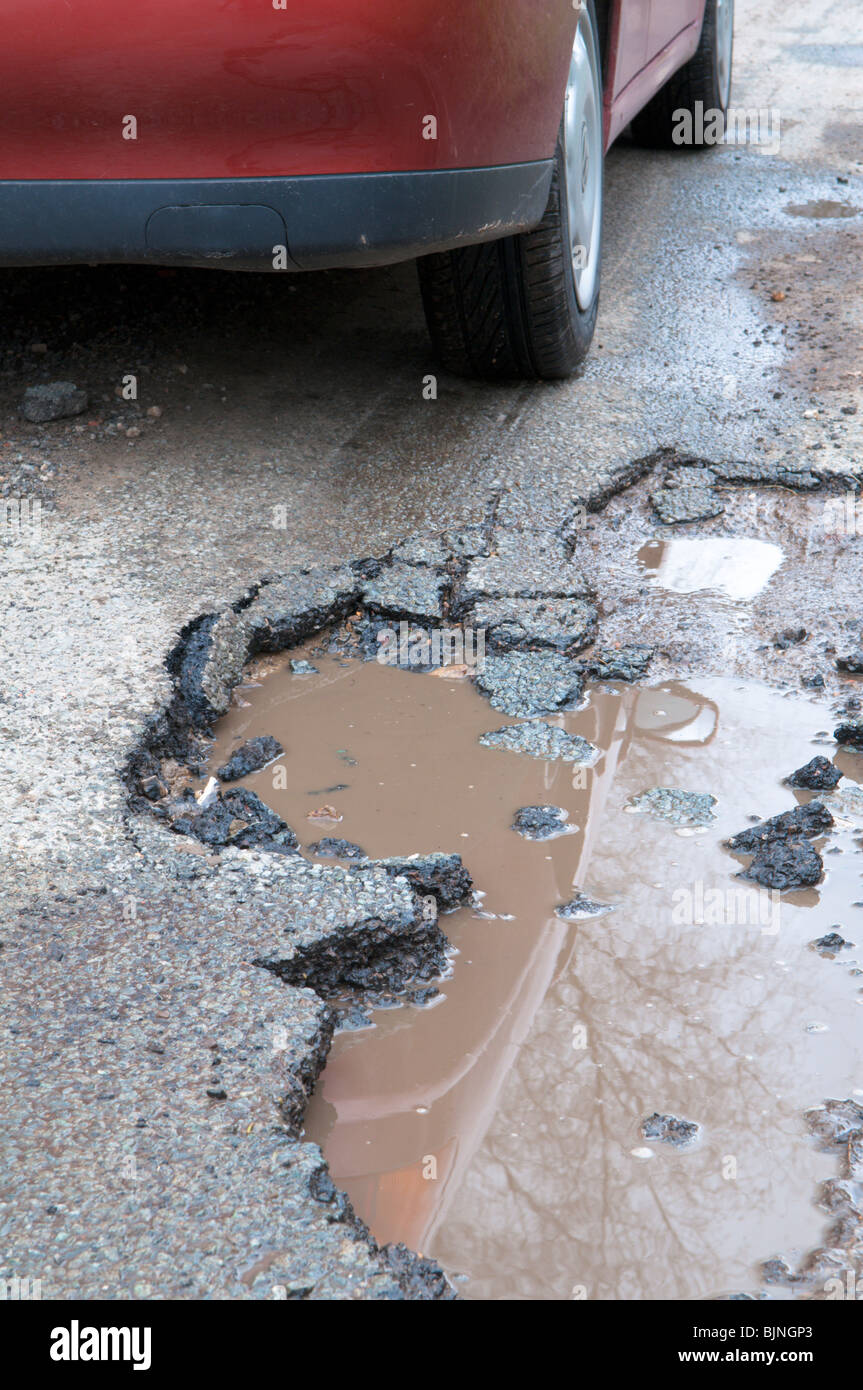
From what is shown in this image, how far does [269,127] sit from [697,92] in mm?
4468

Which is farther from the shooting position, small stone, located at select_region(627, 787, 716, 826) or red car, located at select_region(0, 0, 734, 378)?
red car, located at select_region(0, 0, 734, 378)

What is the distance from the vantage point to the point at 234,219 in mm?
2453

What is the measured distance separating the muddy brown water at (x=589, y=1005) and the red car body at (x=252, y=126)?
0.95m

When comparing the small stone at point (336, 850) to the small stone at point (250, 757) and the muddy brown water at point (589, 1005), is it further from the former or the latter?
the small stone at point (250, 757)

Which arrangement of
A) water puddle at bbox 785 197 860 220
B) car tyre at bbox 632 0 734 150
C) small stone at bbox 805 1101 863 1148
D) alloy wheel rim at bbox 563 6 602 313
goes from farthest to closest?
car tyre at bbox 632 0 734 150 → water puddle at bbox 785 197 860 220 → alloy wheel rim at bbox 563 6 602 313 → small stone at bbox 805 1101 863 1148

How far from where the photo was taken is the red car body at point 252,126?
7.45 feet

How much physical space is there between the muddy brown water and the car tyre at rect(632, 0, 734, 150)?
4622 millimetres

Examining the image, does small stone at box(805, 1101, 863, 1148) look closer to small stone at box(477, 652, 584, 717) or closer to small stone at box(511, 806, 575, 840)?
small stone at box(511, 806, 575, 840)

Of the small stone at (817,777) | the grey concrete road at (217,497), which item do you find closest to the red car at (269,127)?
the grey concrete road at (217,497)

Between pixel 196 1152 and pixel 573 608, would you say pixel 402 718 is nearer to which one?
pixel 573 608

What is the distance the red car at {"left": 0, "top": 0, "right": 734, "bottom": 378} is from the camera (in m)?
2.27

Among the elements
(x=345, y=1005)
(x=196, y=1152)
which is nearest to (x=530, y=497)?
(x=345, y=1005)

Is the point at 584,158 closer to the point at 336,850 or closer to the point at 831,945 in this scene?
the point at 336,850

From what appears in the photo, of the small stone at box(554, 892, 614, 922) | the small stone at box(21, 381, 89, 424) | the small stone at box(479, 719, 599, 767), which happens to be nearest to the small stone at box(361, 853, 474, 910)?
the small stone at box(554, 892, 614, 922)
